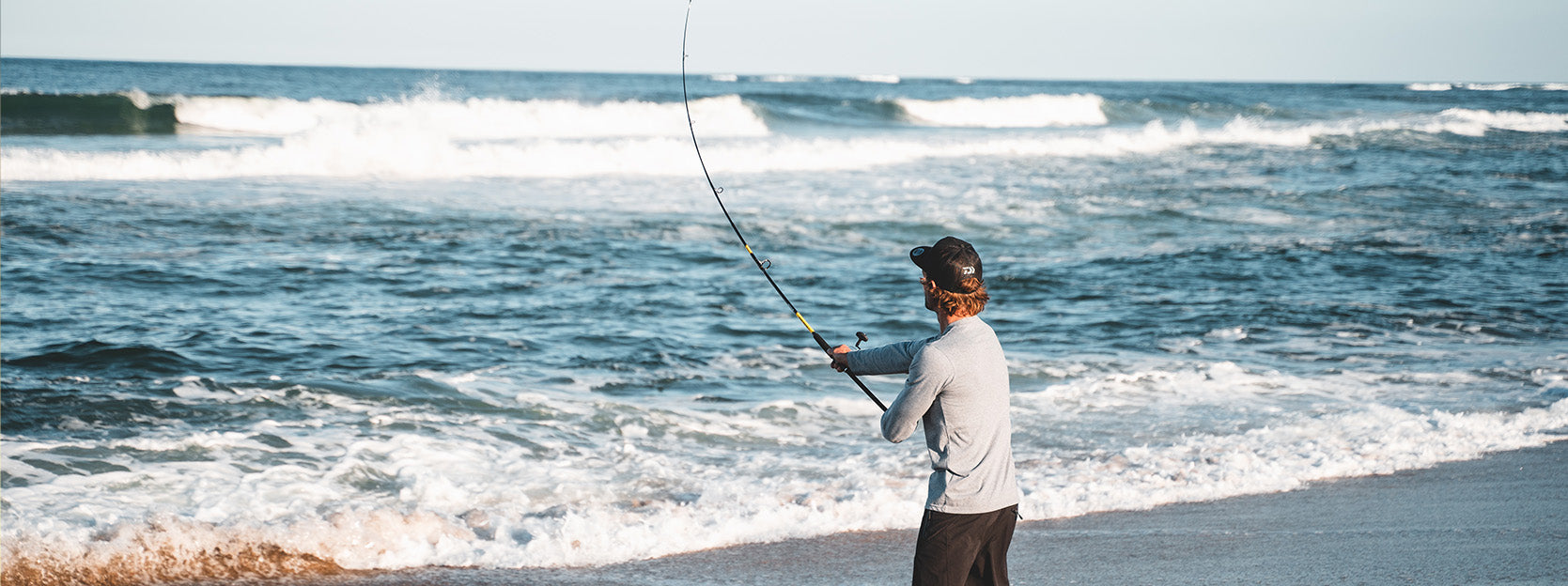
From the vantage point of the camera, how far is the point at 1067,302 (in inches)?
382

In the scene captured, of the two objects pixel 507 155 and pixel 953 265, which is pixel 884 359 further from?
pixel 507 155

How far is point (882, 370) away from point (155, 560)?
2.82 meters

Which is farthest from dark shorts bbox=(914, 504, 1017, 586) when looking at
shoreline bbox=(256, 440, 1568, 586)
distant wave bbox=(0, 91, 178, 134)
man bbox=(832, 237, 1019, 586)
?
distant wave bbox=(0, 91, 178, 134)

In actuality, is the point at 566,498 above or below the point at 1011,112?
below

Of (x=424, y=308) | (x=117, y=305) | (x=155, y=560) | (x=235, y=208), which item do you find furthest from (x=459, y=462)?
(x=235, y=208)

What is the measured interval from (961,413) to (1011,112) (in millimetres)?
44732

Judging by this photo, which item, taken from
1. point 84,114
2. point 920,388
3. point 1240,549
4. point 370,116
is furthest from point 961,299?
point 84,114

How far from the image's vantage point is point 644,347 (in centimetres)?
791

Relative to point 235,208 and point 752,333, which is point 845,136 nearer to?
point 235,208

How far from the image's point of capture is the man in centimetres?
253

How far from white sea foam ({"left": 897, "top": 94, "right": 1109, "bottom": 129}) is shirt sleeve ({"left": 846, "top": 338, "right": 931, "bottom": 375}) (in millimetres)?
39186

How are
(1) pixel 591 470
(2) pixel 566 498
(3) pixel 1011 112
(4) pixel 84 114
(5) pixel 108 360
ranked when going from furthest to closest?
(3) pixel 1011 112
(4) pixel 84 114
(5) pixel 108 360
(1) pixel 591 470
(2) pixel 566 498

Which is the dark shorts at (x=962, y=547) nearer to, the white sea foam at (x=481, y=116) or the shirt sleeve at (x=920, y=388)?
the shirt sleeve at (x=920, y=388)

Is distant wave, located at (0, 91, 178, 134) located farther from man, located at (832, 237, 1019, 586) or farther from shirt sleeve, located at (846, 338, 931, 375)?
man, located at (832, 237, 1019, 586)
